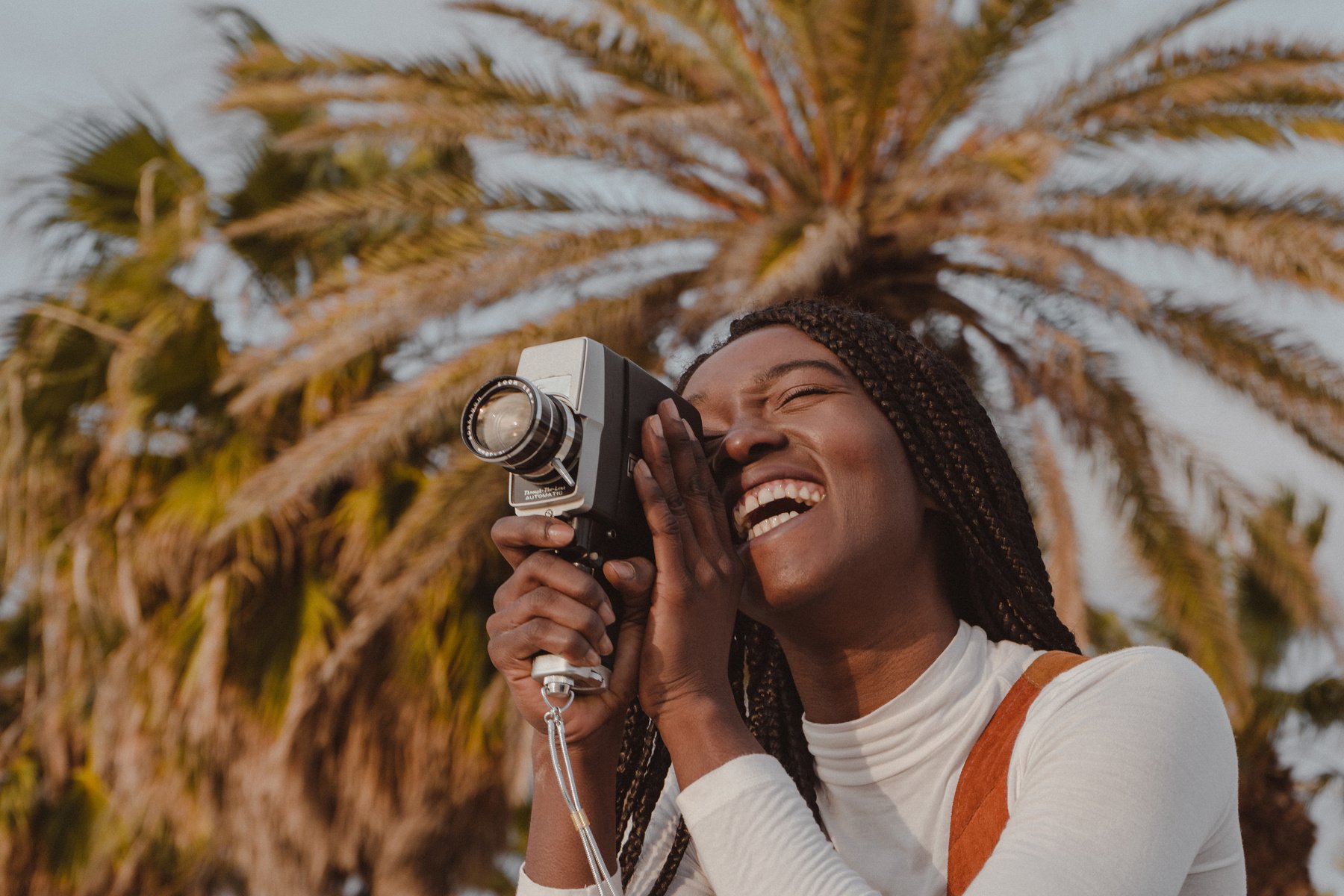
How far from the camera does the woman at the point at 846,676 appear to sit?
166 centimetres

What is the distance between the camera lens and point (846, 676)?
7.43 ft

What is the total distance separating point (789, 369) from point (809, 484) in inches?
9.9

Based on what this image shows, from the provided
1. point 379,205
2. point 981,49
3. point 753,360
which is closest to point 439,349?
point 379,205

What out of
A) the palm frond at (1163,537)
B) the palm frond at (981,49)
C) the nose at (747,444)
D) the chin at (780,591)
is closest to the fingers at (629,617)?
the chin at (780,591)

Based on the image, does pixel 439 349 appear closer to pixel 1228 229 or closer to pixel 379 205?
pixel 379 205

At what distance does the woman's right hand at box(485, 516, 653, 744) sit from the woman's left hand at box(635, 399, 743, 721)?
3 centimetres

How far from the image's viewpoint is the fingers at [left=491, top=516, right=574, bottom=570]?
1.82m

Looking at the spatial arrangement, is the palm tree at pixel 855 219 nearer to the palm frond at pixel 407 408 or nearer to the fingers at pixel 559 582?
the palm frond at pixel 407 408

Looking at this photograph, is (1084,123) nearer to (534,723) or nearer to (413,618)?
(413,618)

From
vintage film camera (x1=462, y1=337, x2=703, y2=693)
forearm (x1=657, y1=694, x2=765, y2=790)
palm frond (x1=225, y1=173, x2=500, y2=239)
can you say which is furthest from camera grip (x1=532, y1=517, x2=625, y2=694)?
palm frond (x1=225, y1=173, x2=500, y2=239)

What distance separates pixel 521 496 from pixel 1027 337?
5431mm

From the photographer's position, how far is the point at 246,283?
8.88m

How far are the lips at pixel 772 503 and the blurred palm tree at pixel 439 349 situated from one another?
12.0 feet

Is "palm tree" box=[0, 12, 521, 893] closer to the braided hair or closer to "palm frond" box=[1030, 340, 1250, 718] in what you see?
"palm frond" box=[1030, 340, 1250, 718]
